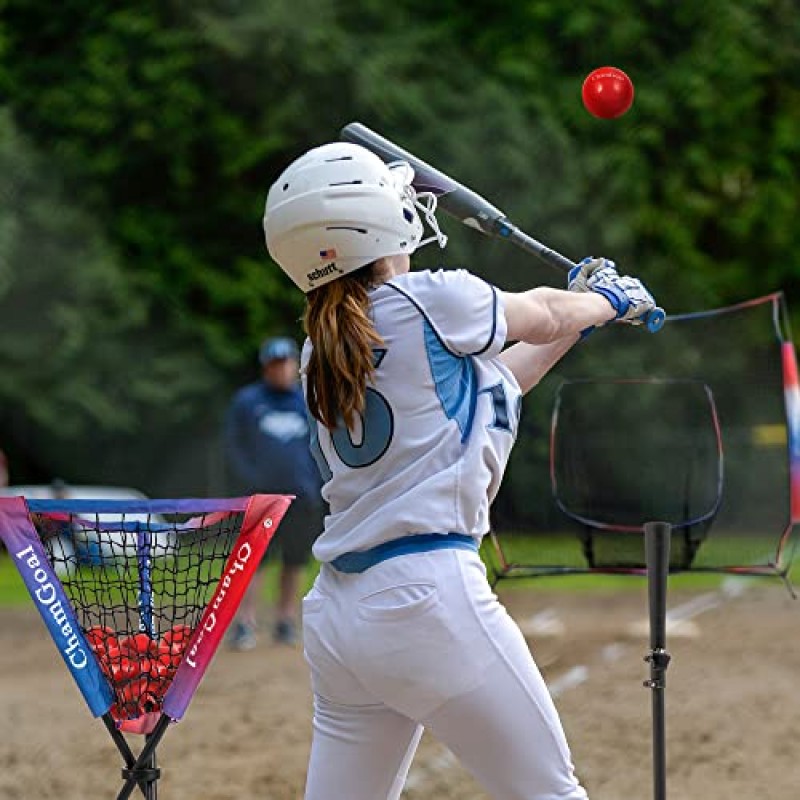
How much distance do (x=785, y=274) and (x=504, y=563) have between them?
1851 cm

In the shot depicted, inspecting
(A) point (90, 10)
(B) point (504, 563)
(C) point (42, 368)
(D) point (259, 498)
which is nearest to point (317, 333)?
(D) point (259, 498)

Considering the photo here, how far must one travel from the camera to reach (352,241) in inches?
129

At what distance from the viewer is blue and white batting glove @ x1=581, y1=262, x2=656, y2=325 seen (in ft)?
11.6

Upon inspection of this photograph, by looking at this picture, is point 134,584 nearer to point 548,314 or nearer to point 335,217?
point 335,217

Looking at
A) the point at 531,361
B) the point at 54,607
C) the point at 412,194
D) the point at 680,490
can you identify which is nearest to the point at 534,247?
the point at 531,361

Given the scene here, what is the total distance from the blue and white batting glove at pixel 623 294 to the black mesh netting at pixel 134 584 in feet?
3.36

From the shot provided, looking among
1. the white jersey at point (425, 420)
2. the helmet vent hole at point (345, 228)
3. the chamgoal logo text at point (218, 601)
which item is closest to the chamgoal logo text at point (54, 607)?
the chamgoal logo text at point (218, 601)

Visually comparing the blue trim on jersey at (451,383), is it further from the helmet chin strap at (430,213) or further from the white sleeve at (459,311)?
the helmet chin strap at (430,213)

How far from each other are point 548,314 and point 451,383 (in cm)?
29

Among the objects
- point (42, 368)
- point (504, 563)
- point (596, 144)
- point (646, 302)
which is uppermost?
point (646, 302)

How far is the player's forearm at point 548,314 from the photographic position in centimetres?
325

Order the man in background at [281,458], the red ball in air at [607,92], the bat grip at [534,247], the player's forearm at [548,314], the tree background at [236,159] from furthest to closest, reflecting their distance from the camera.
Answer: the tree background at [236,159] < the man in background at [281,458] < the red ball in air at [607,92] < the bat grip at [534,247] < the player's forearm at [548,314]

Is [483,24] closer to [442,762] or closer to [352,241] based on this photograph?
[442,762]

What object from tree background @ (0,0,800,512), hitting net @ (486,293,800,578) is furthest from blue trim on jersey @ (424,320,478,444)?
tree background @ (0,0,800,512)
